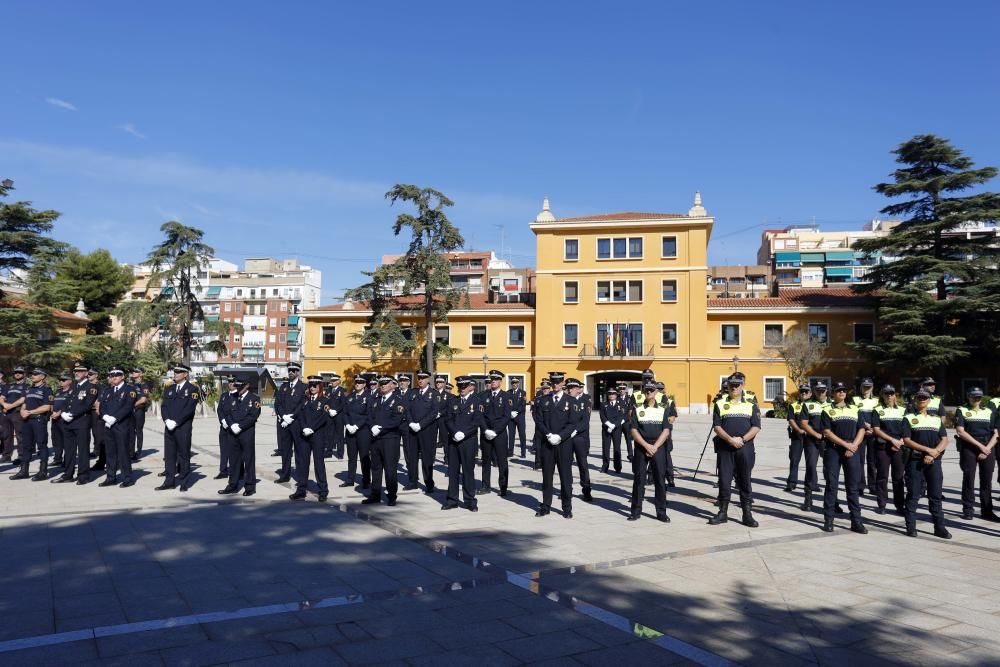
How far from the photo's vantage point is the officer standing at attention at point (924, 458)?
28.6ft

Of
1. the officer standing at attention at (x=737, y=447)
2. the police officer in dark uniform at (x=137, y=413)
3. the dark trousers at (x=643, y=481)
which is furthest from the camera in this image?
the police officer in dark uniform at (x=137, y=413)

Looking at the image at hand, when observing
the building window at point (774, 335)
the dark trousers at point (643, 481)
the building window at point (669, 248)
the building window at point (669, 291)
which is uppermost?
the building window at point (669, 248)

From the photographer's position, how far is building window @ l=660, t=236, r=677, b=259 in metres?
46.8

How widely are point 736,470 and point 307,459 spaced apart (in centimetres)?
635

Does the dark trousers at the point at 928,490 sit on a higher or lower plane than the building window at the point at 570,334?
lower

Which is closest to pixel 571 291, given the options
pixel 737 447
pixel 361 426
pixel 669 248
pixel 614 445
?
pixel 669 248

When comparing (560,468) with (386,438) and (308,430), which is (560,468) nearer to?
(386,438)

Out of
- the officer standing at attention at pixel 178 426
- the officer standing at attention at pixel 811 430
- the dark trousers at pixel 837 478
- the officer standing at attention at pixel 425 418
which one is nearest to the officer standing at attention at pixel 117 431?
the officer standing at attention at pixel 178 426

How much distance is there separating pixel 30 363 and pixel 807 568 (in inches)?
1649

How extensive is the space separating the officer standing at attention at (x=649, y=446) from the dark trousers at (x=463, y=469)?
7.27 ft

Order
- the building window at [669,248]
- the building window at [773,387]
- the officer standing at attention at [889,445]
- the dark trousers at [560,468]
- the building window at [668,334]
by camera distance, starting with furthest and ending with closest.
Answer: the building window at [669,248] < the building window at [668,334] < the building window at [773,387] < the officer standing at attention at [889,445] < the dark trousers at [560,468]

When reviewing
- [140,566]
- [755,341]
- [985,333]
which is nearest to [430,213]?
[755,341]

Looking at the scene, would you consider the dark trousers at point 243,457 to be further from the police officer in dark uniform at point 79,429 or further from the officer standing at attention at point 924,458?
the officer standing at attention at point 924,458

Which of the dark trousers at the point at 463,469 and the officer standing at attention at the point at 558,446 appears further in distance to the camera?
the dark trousers at the point at 463,469
